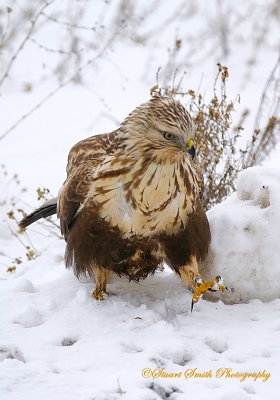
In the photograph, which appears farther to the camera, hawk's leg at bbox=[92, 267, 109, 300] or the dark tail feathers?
the dark tail feathers

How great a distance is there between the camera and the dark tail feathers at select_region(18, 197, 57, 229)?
4.27 meters

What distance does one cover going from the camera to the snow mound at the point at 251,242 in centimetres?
338

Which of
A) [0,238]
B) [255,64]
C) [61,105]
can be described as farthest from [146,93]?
[0,238]

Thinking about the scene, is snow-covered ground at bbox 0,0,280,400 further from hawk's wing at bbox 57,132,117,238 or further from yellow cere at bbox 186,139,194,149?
yellow cere at bbox 186,139,194,149

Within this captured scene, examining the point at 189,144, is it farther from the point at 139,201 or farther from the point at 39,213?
the point at 39,213

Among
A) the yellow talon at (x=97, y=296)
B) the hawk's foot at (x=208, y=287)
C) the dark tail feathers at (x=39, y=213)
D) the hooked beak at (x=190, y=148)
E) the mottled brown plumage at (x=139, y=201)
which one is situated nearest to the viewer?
the hooked beak at (x=190, y=148)

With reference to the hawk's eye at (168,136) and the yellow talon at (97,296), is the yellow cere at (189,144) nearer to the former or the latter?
the hawk's eye at (168,136)

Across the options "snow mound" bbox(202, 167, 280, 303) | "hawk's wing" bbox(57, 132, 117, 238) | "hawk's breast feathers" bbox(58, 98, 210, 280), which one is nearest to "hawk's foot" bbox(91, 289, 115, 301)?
"hawk's breast feathers" bbox(58, 98, 210, 280)

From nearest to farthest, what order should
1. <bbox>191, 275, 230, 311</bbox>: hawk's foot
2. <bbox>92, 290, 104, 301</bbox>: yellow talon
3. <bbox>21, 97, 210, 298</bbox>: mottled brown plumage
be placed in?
<bbox>21, 97, 210, 298</bbox>: mottled brown plumage, <bbox>191, 275, 230, 311</bbox>: hawk's foot, <bbox>92, 290, 104, 301</bbox>: yellow talon

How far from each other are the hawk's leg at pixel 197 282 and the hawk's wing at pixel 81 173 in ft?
2.17

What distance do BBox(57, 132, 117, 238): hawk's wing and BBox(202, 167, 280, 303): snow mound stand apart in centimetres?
74

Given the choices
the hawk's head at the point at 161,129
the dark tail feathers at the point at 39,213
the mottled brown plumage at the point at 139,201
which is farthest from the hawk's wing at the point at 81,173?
the dark tail feathers at the point at 39,213

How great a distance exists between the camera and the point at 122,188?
3.25m

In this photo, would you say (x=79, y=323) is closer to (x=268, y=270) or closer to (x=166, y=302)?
(x=166, y=302)
